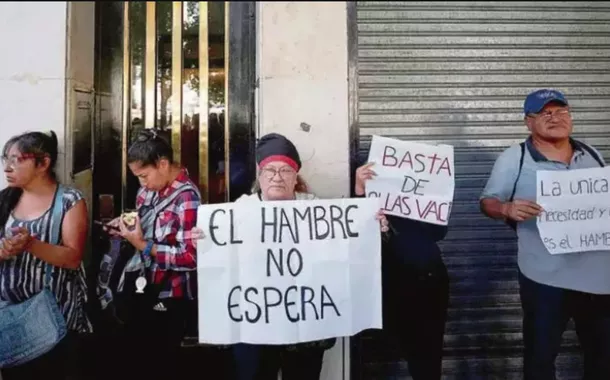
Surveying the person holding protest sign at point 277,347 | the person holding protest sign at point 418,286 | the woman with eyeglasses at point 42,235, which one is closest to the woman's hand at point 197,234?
the person holding protest sign at point 277,347

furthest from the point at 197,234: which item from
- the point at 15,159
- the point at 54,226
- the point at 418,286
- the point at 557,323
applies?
the point at 557,323

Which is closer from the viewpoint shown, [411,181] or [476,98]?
[411,181]

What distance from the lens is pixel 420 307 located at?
3564 millimetres

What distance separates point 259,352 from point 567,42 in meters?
3.22

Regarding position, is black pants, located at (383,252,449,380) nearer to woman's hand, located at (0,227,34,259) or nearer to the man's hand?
the man's hand

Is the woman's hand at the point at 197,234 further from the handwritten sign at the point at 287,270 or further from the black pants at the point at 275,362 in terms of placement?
the black pants at the point at 275,362

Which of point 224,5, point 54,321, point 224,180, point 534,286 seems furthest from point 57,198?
point 534,286

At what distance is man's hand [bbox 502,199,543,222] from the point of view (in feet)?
10.5

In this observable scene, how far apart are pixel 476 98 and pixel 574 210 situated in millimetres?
1417

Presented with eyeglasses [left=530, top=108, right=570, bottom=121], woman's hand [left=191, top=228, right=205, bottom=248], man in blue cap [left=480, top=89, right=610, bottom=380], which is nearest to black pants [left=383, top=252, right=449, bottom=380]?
man in blue cap [left=480, top=89, right=610, bottom=380]

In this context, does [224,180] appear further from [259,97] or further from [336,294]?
[336,294]

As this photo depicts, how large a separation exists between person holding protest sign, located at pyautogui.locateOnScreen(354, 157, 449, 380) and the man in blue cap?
420mm

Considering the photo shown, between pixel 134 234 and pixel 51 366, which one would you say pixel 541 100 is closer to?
pixel 134 234

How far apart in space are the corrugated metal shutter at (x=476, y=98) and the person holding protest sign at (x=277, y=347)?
125 centimetres
